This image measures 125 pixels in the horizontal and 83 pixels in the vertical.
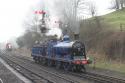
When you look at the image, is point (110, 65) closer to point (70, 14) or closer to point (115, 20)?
point (70, 14)

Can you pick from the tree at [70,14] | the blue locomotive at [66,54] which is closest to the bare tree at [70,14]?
the tree at [70,14]

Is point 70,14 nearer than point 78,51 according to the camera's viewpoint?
No

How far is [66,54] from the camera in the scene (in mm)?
33406

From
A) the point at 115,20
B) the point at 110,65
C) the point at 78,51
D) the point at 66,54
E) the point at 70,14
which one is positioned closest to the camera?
the point at 78,51

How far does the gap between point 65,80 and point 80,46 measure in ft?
26.3

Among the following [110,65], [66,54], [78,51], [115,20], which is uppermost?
[115,20]

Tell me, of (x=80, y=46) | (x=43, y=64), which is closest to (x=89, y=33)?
(x=43, y=64)

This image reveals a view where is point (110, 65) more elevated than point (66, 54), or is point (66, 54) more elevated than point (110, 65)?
point (66, 54)

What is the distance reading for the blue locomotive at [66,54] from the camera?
32.1 meters

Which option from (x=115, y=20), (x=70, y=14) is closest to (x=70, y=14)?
(x=70, y=14)

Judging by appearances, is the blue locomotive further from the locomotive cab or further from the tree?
the tree

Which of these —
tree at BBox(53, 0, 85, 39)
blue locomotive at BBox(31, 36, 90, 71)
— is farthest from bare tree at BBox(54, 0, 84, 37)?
blue locomotive at BBox(31, 36, 90, 71)

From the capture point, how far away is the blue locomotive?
32125 mm

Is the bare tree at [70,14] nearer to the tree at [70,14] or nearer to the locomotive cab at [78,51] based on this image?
the tree at [70,14]
